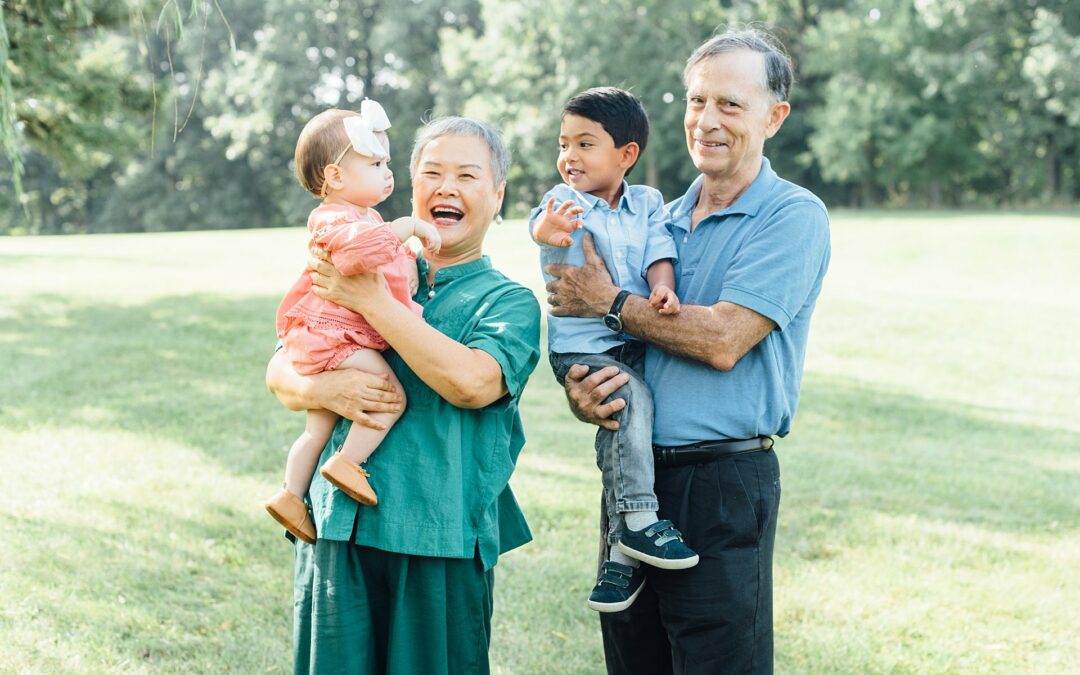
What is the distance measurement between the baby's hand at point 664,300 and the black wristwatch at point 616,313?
3.4 inches

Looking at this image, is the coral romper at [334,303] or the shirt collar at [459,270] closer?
the coral romper at [334,303]

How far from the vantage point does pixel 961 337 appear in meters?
12.8

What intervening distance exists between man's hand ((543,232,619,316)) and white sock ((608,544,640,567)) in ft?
2.17

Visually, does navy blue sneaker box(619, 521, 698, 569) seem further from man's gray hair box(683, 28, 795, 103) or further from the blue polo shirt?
man's gray hair box(683, 28, 795, 103)

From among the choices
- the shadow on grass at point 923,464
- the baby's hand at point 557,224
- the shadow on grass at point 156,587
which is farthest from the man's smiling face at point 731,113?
the shadow on grass at point 923,464

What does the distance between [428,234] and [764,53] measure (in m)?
1.03

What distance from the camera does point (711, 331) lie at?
97.3 inches

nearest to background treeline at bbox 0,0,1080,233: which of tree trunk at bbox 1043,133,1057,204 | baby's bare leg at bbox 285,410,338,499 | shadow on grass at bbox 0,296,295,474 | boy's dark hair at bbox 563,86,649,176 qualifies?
tree trunk at bbox 1043,133,1057,204

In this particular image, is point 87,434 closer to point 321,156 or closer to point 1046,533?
point 321,156

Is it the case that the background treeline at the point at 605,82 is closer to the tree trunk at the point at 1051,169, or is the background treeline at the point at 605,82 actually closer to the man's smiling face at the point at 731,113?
the tree trunk at the point at 1051,169

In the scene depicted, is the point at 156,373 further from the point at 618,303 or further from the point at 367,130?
the point at 618,303

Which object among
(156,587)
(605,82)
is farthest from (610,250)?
(605,82)

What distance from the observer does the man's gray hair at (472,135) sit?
8.52 feet

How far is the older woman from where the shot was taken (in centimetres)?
243
